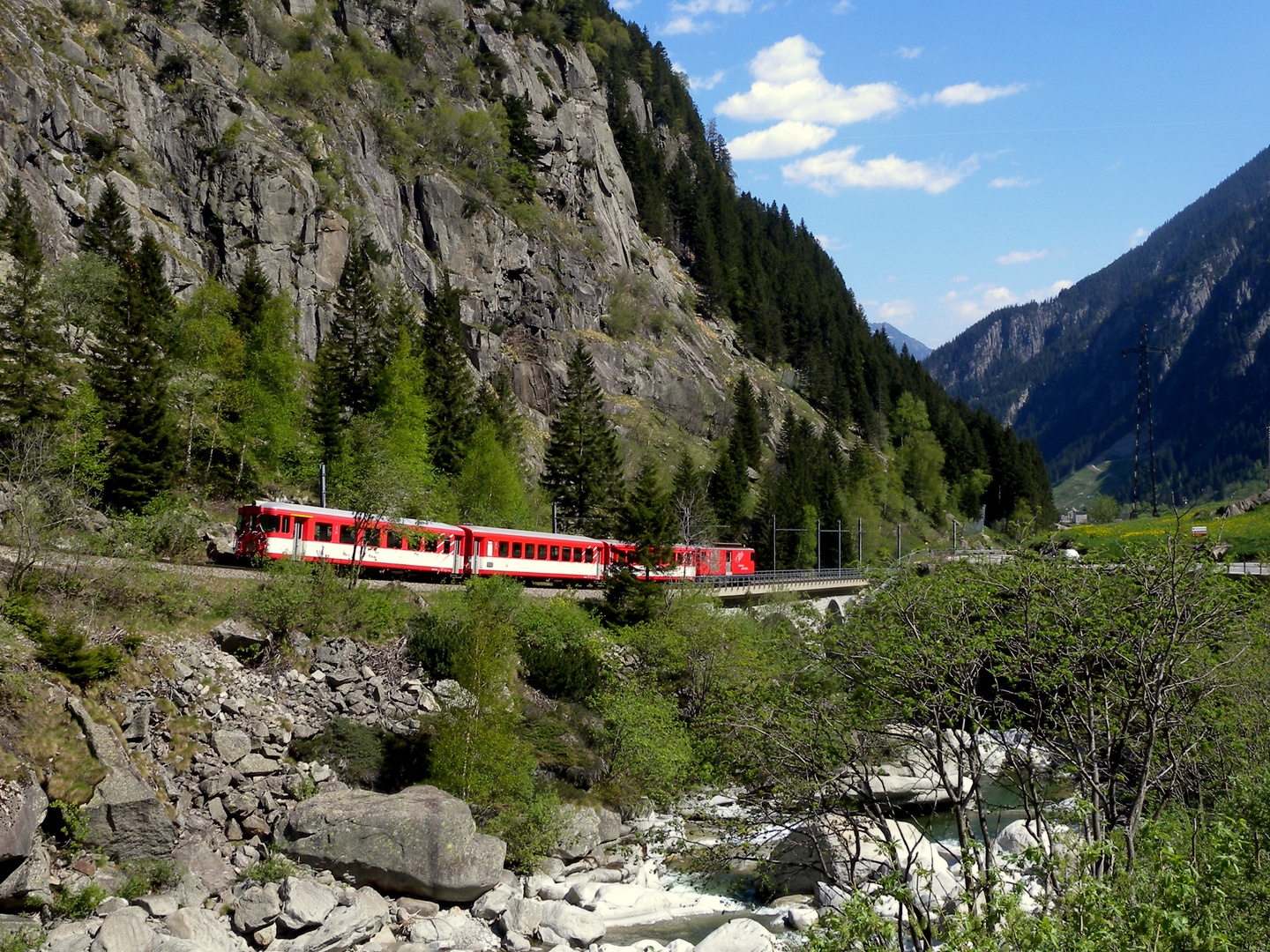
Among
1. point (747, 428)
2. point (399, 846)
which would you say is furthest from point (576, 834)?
point (747, 428)

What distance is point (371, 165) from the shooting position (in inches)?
3100

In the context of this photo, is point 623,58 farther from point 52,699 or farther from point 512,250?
point 52,699

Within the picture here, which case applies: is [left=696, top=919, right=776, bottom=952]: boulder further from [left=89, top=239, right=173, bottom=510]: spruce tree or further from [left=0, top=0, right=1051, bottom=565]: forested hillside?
[left=89, top=239, right=173, bottom=510]: spruce tree

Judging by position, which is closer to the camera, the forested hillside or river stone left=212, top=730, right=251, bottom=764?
river stone left=212, top=730, right=251, bottom=764

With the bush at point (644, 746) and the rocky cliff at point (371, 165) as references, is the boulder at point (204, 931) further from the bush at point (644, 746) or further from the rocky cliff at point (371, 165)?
the rocky cliff at point (371, 165)

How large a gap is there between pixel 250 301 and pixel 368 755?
122 feet

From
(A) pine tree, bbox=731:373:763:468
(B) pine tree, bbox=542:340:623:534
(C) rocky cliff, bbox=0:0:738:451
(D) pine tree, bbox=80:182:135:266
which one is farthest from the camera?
(A) pine tree, bbox=731:373:763:468

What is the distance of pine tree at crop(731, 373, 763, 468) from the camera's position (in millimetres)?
87500

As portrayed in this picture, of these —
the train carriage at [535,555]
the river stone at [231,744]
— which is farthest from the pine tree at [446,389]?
the river stone at [231,744]

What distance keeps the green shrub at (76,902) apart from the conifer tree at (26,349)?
21098 mm

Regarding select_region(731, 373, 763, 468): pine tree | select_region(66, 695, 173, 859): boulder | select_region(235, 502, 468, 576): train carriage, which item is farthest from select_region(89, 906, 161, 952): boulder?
select_region(731, 373, 763, 468): pine tree

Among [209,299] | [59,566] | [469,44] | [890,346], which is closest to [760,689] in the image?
[59,566]

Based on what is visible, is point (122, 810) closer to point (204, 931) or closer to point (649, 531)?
point (204, 931)

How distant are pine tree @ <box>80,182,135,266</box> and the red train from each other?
28964 mm
